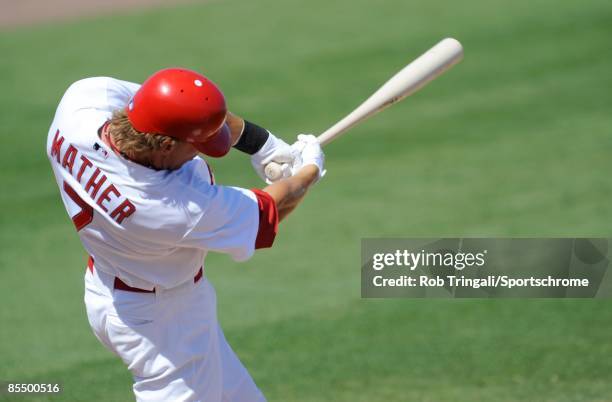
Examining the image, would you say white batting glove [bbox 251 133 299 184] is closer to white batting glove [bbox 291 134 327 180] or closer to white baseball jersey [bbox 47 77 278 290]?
white batting glove [bbox 291 134 327 180]

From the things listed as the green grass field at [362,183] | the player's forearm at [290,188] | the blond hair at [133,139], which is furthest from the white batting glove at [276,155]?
the green grass field at [362,183]

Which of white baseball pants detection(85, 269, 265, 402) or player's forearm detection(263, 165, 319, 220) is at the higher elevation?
player's forearm detection(263, 165, 319, 220)

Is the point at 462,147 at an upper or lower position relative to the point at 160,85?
lower

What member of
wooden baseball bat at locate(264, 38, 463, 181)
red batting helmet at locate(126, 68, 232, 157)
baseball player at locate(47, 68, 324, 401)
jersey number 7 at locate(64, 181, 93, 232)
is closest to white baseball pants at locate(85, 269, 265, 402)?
baseball player at locate(47, 68, 324, 401)

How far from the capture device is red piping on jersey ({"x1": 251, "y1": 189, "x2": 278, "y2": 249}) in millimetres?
3940

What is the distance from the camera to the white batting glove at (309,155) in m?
4.37

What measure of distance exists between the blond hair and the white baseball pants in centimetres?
68

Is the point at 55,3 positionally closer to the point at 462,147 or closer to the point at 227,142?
the point at 462,147

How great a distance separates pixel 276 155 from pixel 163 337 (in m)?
1.02

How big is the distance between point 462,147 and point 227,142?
6403 mm

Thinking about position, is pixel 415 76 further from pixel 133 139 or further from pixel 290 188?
pixel 133 139

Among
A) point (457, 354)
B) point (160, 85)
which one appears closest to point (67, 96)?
point (160, 85)

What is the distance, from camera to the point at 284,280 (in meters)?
7.74

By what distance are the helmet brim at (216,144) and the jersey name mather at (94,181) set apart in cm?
36
